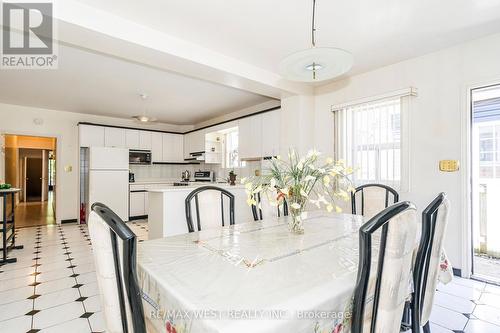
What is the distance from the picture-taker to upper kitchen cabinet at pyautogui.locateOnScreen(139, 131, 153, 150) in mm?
A: 6445

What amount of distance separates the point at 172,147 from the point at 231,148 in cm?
190

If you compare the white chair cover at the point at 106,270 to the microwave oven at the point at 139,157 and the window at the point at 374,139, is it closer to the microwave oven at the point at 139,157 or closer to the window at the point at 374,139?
the window at the point at 374,139

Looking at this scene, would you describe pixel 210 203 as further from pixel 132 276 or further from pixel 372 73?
pixel 372 73

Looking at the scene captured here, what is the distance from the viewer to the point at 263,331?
2.47 feet

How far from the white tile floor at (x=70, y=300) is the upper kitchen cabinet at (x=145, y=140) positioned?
3323 mm

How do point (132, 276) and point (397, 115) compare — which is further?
point (397, 115)

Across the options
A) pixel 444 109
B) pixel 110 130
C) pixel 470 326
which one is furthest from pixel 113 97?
pixel 470 326

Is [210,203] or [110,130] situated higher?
[110,130]

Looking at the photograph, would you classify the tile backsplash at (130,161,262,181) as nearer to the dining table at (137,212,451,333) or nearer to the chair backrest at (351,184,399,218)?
the chair backrest at (351,184,399,218)

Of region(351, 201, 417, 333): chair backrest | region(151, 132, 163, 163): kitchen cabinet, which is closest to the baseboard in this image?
region(151, 132, 163, 163): kitchen cabinet

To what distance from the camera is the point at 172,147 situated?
7.02m

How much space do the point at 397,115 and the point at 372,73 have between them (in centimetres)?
68

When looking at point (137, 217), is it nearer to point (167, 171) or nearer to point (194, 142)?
point (167, 171)

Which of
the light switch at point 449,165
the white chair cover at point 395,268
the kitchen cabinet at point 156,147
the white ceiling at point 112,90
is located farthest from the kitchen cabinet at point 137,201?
the white chair cover at point 395,268
